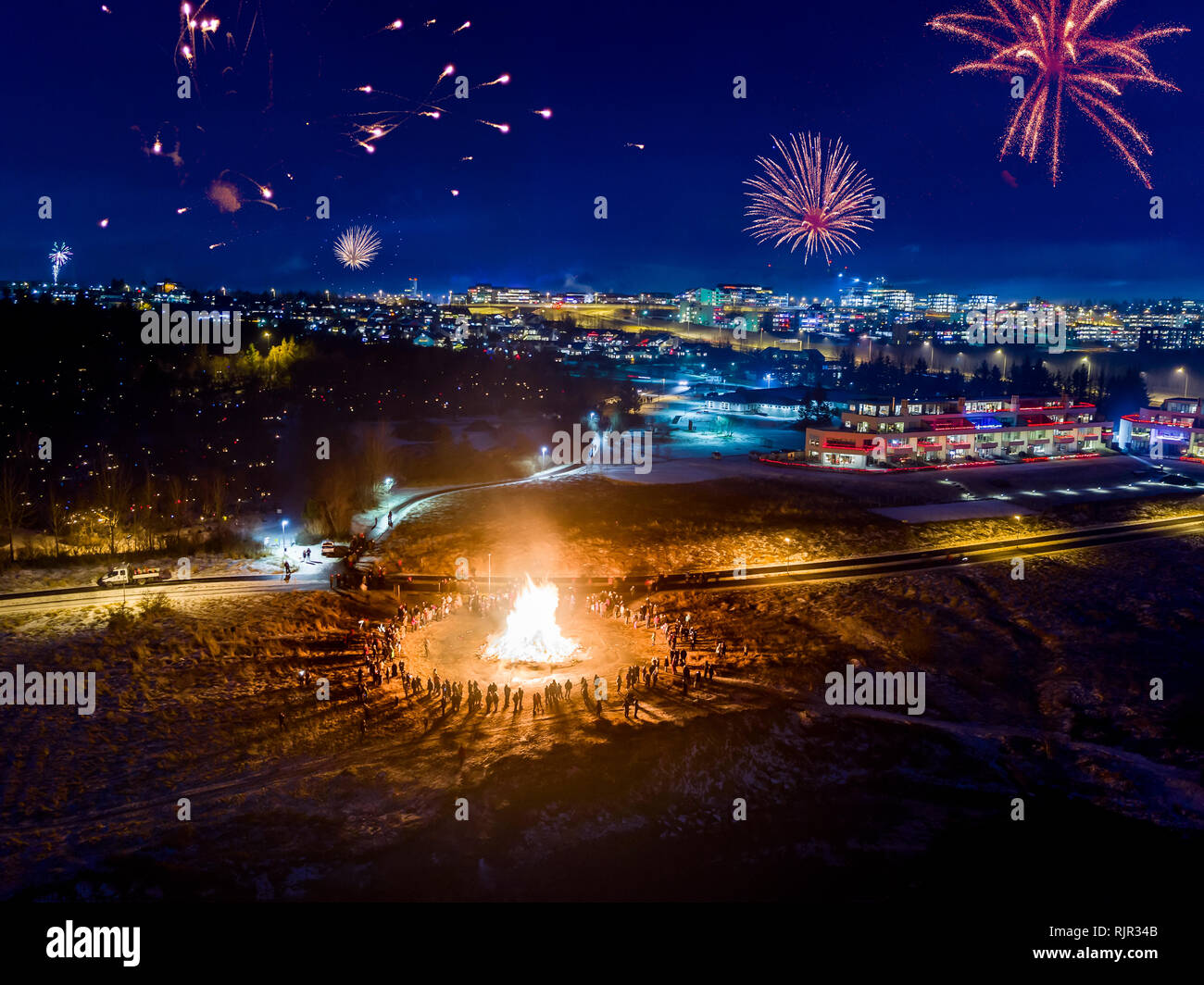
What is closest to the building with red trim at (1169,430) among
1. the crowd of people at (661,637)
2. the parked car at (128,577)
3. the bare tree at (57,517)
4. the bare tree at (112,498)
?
the crowd of people at (661,637)

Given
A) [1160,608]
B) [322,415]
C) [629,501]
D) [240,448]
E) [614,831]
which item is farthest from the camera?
[322,415]

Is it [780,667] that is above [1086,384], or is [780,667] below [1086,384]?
below

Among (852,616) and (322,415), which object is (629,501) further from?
(322,415)

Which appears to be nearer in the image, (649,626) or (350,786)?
(350,786)

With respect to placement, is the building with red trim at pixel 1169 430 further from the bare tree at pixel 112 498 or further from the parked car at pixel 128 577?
the bare tree at pixel 112 498

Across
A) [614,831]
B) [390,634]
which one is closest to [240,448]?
[390,634]

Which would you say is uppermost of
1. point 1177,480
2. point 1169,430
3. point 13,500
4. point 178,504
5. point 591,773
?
point 1169,430

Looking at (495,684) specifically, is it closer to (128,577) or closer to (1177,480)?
(128,577)

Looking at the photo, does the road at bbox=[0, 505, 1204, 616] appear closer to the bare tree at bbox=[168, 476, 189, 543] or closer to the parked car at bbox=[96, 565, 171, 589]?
the parked car at bbox=[96, 565, 171, 589]

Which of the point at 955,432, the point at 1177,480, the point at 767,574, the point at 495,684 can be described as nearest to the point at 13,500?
the point at 495,684
